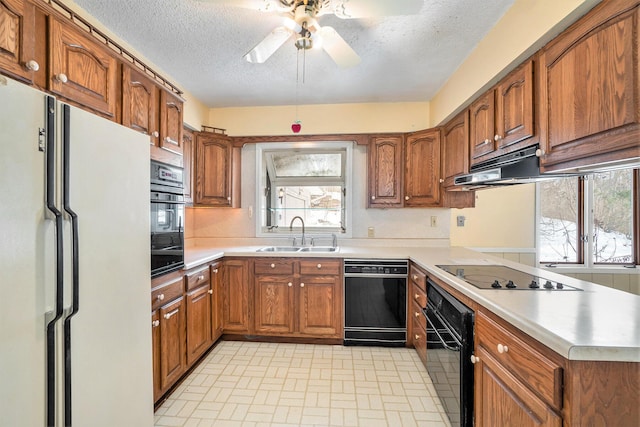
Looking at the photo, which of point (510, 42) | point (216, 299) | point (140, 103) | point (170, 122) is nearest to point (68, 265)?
point (140, 103)

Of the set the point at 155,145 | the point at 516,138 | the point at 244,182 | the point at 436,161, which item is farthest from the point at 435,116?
the point at 155,145

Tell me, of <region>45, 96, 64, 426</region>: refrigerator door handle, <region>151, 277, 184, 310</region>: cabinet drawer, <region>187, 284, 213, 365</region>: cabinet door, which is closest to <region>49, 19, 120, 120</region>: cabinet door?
<region>45, 96, 64, 426</region>: refrigerator door handle

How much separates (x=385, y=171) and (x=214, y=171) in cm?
181

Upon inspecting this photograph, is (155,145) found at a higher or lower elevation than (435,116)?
lower

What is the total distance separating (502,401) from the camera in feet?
3.92

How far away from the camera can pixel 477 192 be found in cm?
312

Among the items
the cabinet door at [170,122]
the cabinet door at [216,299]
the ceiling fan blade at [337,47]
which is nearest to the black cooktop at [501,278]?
the ceiling fan blade at [337,47]

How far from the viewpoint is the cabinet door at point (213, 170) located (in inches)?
120

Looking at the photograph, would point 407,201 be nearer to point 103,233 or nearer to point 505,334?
point 505,334

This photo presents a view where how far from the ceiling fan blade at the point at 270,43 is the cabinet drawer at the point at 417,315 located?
2132mm

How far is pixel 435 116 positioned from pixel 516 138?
1.45 meters

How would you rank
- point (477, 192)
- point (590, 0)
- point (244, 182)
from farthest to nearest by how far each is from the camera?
point (244, 182), point (477, 192), point (590, 0)

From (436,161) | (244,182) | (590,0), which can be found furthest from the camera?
(244,182)

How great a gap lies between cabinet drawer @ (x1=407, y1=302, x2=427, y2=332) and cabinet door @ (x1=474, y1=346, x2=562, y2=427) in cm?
85
